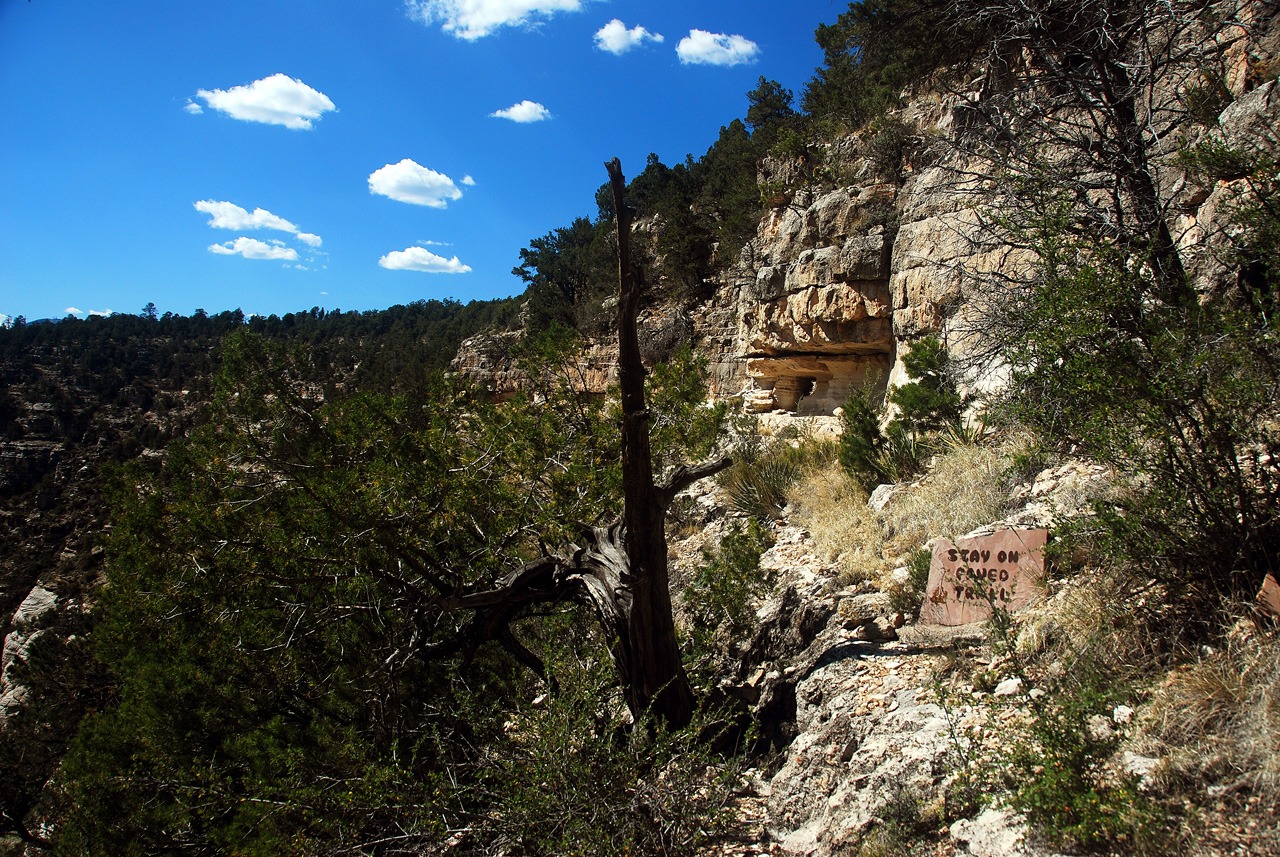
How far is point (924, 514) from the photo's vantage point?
6.16 meters

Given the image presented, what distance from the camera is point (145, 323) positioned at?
76125mm

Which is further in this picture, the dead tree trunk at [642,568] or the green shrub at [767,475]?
the green shrub at [767,475]

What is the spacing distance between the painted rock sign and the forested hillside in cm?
14

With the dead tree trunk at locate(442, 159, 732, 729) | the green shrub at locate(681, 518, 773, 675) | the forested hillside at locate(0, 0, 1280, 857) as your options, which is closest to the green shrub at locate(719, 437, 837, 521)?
the forested hillside at locate(0, 0, 1280, 857)

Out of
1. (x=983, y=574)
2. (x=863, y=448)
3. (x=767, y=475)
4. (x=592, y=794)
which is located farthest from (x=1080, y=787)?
(x=767, y=475)

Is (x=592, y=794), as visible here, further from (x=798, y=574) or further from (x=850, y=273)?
(x=850, y=273)

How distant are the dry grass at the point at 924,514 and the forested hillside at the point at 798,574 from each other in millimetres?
47

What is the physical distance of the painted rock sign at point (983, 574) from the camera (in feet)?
13.1

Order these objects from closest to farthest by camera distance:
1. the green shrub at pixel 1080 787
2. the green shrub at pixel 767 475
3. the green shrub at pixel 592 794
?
the green shrub at pixel 1080 787, the green shrub at pixel 592 794, the green shrub at pixel 767 475

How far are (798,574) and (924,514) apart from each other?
1.41 metres

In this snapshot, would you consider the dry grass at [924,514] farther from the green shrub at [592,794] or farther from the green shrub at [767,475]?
the green shrub at [592,794]

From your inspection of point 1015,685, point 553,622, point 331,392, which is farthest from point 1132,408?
point 331,392

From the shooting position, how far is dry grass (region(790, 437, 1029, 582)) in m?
5.66

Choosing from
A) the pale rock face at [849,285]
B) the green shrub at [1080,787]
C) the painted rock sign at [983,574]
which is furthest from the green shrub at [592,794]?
the pale rock face at [849,285]
